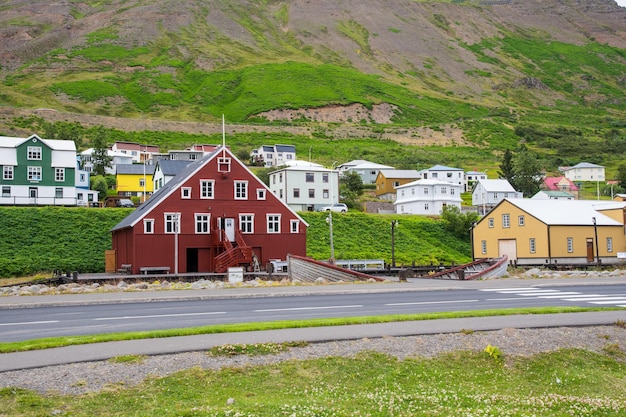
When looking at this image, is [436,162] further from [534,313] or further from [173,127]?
[534,313]

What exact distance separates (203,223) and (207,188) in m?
2.79

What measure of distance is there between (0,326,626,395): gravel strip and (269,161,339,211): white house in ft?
205

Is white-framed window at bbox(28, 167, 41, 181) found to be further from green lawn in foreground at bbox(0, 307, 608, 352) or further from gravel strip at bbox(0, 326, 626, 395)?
gravel strip at bbox(0, 326, 626, 395)

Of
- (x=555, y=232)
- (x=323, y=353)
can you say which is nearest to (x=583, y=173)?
(x=555, y=232)

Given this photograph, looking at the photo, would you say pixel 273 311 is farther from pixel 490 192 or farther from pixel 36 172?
pixel 490 192

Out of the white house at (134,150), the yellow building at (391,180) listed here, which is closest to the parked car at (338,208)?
the yellow building at (391,180)

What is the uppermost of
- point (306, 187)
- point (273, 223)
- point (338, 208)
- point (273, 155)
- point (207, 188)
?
point (273, 155)

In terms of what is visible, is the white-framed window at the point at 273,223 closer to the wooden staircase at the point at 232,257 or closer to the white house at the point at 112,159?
the wooden staircase at the point at 232,257

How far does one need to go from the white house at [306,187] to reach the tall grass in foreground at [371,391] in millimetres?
64663

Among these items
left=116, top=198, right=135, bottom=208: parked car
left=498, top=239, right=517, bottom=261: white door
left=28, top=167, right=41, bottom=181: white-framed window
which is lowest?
left=498, top=239, right=517, bottom=261: white door

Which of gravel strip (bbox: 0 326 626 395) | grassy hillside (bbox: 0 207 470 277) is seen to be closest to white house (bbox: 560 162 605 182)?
grassy hillside (bbox: 0 207 470 277)

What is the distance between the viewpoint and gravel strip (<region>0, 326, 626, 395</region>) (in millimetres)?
11125

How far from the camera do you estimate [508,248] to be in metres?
57.5

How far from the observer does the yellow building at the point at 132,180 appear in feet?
301
